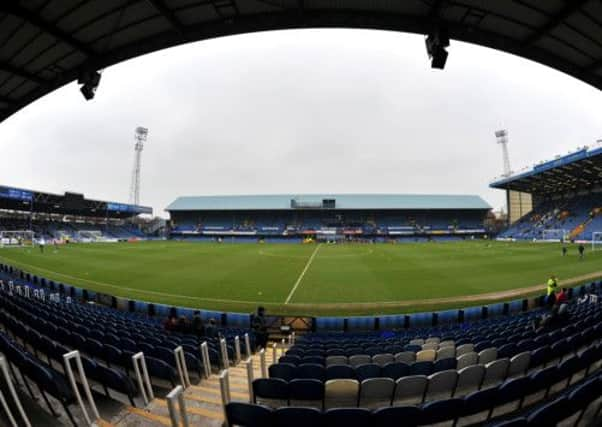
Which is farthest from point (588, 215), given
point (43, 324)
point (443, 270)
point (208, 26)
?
point (43, 324)

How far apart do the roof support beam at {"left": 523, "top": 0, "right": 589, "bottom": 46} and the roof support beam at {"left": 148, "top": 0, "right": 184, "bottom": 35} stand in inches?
371

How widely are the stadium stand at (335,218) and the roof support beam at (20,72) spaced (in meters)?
67.3

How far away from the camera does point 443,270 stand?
2462 cm

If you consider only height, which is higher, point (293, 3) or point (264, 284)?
point (293, 3)

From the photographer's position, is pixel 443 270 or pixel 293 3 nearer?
pixel 293 3

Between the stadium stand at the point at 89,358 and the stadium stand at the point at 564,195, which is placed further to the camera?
the stadium stand at the point at 564,195

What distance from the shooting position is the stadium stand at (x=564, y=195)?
44469 millimetres

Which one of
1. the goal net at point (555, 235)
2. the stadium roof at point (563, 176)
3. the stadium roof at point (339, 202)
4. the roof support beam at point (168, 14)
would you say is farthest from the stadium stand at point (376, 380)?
the stadium roof at point (339, 202)

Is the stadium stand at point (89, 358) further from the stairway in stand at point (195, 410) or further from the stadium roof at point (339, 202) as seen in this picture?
the stadium roof at point (339, 202)

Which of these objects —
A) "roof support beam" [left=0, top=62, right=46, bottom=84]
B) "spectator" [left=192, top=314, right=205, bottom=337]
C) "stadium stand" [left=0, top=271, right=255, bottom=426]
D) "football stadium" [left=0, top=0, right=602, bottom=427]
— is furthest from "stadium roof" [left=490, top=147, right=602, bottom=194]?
"roof support beam" [left=0, top=62, right=46, bottom=84]

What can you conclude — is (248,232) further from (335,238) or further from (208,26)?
(208,26)

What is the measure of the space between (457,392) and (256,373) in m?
4.33

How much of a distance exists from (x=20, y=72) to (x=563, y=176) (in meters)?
71.4

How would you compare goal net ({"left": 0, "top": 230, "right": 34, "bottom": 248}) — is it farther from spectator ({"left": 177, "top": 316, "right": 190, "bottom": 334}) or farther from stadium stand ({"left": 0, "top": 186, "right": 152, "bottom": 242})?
spectator ({"left": 177, "top": 316, "right": 190, "bottom": 334})
